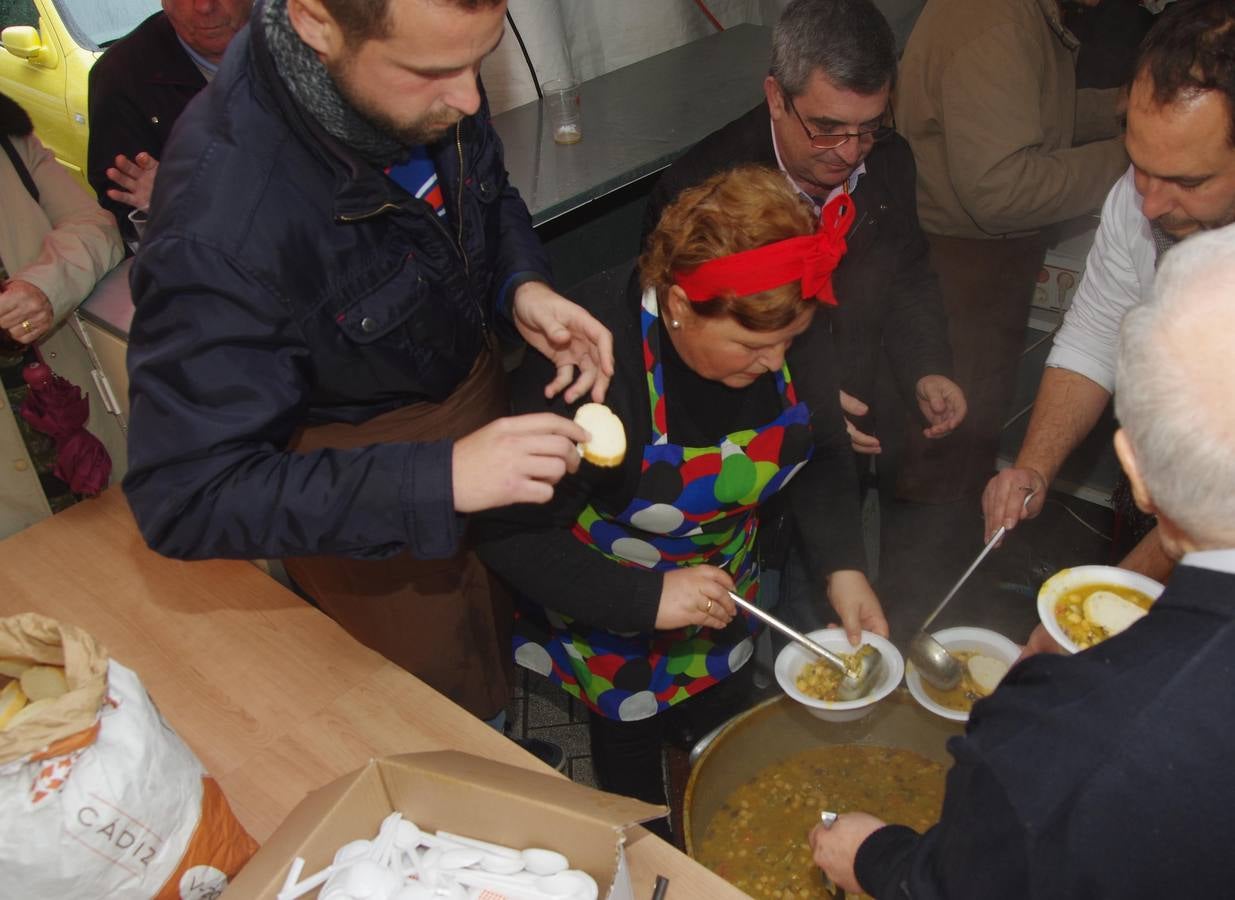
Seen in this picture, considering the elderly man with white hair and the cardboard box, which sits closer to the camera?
the elderly man with white hair

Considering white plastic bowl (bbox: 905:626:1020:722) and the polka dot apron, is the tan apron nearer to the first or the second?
the polka dot apron

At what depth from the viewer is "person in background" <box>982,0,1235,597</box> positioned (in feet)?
5.73

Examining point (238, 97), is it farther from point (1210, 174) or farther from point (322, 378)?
point (1210, 174)

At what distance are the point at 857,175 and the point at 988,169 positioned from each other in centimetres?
51

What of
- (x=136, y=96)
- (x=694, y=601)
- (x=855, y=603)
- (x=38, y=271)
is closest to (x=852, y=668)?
(x=855, y=603)

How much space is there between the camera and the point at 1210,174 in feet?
5.87

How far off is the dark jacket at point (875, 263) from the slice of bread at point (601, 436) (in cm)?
100

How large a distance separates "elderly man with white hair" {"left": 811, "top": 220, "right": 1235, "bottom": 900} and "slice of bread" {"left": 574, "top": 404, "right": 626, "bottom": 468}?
0.79 metres

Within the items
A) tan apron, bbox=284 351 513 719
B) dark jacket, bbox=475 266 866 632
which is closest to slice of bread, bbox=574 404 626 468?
dark jacket, bbox=475 266 866 632

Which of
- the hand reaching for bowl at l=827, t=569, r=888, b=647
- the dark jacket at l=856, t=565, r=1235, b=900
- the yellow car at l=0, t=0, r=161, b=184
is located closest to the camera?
the dark jacket at l=856, t=565, r=1235, b=900

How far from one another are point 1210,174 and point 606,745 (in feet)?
5.90

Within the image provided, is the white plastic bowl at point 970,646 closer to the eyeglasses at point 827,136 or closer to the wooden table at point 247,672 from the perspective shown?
the wooden table at point 247,672

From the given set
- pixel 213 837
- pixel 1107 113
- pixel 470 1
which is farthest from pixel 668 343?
pixel 1107 113

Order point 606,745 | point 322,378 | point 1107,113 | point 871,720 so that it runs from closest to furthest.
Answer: point 322,378
point 871,720
point 606,745
point 1107,113
